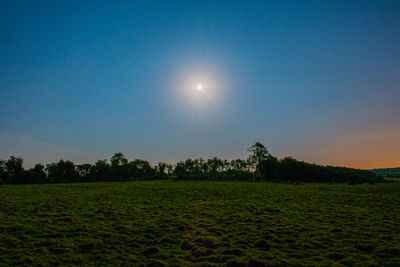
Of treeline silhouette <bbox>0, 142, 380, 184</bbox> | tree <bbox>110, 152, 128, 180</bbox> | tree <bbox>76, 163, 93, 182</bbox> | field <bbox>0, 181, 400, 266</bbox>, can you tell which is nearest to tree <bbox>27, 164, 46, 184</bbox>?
treeline silhouette <bbox>0, 142, 380, 184</bbox>

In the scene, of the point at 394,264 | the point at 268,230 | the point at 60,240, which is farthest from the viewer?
the point at 268,230

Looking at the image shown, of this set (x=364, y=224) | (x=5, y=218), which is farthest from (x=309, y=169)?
(x=5, y=218)

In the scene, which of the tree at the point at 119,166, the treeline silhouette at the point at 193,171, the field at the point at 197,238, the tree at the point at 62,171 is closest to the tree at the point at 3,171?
the treeline silhouette at the point at 193,171

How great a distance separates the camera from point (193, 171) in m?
100

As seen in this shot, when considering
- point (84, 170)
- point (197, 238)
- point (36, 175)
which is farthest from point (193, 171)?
point (197, 238)

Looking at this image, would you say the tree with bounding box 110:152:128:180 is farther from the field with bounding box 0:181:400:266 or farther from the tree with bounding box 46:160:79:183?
the field with bounding box 0:181:400:266

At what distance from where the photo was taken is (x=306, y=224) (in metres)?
14.3

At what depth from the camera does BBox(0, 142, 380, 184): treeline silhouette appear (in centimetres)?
7438

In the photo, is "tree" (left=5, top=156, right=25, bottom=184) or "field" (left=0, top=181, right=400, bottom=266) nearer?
"field" (left=0, top=181, right=400, bottom=266)

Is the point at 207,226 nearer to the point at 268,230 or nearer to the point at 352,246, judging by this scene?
the point at 268,230

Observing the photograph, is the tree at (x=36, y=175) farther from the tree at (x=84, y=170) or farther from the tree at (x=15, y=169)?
the tree at (x=84, y=170)

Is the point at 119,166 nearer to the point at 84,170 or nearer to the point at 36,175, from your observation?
the point at 84,170

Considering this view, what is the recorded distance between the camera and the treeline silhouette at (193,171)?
244ft

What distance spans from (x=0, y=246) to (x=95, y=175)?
9791 centimetres
